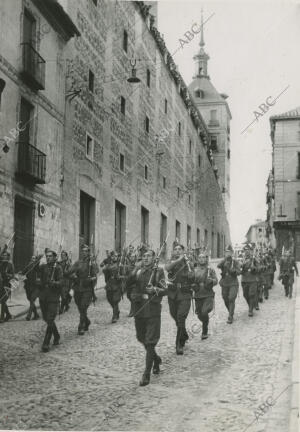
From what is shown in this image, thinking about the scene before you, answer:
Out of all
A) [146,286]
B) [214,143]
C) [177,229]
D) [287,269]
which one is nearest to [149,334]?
[146,286]

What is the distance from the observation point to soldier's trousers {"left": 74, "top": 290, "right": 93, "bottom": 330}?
967 centimetres

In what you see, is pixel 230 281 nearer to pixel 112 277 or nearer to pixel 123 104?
pixel 112 277

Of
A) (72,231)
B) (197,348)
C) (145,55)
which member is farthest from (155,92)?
(197,348)

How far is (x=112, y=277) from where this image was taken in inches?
454

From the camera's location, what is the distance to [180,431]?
5051 millimetres

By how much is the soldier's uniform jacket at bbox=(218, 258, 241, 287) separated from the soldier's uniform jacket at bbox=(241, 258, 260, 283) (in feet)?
3.72

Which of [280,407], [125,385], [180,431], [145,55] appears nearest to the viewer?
[180,431]

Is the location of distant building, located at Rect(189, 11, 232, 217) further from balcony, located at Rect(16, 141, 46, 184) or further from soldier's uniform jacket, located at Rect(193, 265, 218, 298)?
soldier's uniform jacket, located at Rect(193, 265, 218, 298)

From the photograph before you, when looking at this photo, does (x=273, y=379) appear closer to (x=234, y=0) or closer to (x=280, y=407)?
(x=280, y=407)

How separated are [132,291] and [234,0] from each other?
3834 millimetres

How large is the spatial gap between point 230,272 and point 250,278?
1.28m

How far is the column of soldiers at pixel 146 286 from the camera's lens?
699 cm

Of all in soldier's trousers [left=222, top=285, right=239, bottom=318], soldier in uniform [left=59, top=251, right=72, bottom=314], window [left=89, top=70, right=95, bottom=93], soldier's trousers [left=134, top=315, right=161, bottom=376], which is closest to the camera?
soldier's trousers [left=134, top=315, right=161, bottom=376]

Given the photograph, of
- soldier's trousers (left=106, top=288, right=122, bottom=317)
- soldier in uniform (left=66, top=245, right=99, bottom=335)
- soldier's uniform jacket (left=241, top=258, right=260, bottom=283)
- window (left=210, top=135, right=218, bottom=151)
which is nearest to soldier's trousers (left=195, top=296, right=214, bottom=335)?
soldier in uniform (left=66, top=245, right=99, bottom=335)
